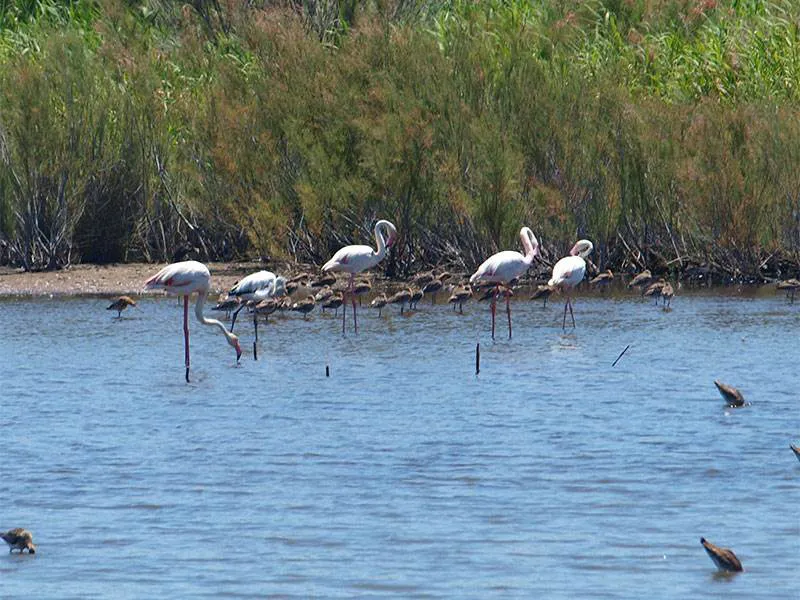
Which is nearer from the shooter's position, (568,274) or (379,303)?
(568,274)

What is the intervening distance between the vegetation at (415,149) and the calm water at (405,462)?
397cm

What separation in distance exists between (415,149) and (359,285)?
3.65 metres

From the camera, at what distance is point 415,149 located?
24656 millimetres

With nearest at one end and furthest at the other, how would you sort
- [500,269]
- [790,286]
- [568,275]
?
1. [568,275]
2. [500,269]
3. [790,286]

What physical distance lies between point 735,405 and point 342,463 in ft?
12.8

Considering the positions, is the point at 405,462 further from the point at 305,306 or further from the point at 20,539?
the point at 305,306

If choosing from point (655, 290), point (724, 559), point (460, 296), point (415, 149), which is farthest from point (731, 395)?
point (415, 149)

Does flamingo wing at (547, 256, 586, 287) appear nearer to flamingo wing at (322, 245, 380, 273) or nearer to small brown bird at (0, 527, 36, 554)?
flamingo wing at (322, 245, 380, 273)

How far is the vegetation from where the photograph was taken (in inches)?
938

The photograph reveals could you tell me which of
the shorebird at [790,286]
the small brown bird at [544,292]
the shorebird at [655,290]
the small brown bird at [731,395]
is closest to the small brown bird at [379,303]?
the small brown bird at [544,292]

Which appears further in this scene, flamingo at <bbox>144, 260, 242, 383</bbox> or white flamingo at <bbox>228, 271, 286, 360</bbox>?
white flamingo at <bbox>228, 271, 286, 360</bbox>

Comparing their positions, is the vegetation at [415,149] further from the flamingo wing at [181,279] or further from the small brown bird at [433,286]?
the flamingo wing at [181,279]

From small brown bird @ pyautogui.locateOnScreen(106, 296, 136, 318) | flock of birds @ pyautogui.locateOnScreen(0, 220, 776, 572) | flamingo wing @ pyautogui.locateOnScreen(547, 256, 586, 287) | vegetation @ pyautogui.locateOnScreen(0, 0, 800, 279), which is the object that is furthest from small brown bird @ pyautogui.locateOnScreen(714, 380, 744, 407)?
small brown bird @ pyautogui.locateOnScreen(106, 296, 136, 318)

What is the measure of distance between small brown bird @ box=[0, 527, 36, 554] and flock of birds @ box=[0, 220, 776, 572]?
7.22m
